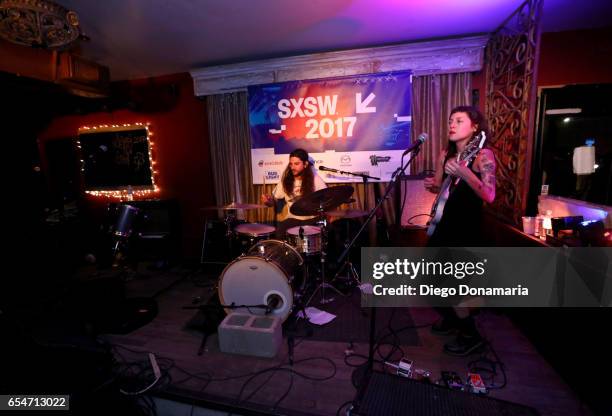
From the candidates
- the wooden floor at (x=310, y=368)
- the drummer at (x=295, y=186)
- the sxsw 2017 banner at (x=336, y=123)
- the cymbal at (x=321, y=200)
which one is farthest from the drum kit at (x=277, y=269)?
the sxsw 2017 banner at (x=336, y=123)

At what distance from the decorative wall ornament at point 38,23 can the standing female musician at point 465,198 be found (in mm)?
2874

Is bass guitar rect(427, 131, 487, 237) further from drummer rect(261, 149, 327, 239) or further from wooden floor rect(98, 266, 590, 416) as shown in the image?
drummer rect(261, 149, 327, 239)

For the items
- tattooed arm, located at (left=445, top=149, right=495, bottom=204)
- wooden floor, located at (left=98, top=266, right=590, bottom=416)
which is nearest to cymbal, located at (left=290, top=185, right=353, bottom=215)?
tattooed arm, located at (left=445, top=149, right=495, bottom=204)

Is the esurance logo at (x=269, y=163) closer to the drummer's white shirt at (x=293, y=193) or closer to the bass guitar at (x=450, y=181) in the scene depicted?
the drummer's white shirt at (x=293, y=193)

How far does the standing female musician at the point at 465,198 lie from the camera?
1981 mm

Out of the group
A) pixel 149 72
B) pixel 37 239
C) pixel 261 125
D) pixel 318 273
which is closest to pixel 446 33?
pixel 261 125

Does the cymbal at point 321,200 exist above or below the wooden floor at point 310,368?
above

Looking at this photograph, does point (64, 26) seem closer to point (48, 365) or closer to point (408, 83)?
point (48, 365)

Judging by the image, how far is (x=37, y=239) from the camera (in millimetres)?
4387

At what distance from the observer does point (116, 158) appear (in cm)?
475

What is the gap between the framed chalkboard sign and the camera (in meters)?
4.68

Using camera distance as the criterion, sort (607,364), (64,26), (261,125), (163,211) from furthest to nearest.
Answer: (163,211) → (261,125) → (64,26) → (607,364)

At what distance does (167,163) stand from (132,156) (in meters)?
0.59

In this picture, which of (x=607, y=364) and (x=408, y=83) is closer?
(x=607, y=364)
